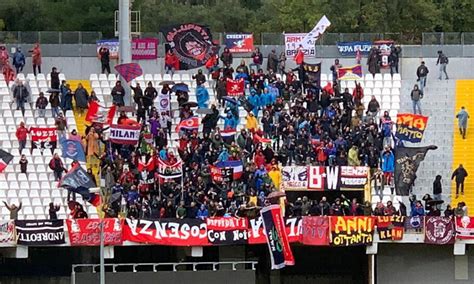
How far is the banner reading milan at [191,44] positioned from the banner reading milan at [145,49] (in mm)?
1794

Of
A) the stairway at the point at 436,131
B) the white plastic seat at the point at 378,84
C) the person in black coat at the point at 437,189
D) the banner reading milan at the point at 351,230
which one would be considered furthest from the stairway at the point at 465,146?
the banner reading milan at the point at 351,230

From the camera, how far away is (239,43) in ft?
173

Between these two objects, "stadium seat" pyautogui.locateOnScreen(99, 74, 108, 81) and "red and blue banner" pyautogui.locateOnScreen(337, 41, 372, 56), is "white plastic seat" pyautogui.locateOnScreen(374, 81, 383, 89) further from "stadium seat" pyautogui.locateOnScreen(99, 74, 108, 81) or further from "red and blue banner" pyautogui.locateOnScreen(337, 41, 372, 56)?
"stadium seat" pyautogui.locateOnScreen(99, 74, 108, 81)

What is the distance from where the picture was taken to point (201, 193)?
41.8 metres

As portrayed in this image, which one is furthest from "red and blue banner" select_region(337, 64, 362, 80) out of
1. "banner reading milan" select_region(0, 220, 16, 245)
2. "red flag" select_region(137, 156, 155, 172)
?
"banner reading milan" select_region(0, 220, 16, 245)

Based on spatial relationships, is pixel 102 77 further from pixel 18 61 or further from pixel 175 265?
pixel 175 265

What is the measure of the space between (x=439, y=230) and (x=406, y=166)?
3.50 metres

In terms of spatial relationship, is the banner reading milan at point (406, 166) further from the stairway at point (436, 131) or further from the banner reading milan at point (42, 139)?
the banner reading milan at point (42, 139)

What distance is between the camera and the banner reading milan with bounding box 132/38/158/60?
170 feet

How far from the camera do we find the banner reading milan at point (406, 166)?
44.6 m

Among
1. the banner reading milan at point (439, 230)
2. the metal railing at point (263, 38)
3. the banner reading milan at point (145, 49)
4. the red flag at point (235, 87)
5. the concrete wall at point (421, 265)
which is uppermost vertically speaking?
the metal railing at point (263, 38)

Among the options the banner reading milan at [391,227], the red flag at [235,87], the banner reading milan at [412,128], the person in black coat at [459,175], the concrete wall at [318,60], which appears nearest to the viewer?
the banner reading milan at [391,227]

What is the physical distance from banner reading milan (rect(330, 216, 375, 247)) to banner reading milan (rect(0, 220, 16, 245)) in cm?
836

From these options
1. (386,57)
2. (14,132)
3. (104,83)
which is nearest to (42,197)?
(14,132)
